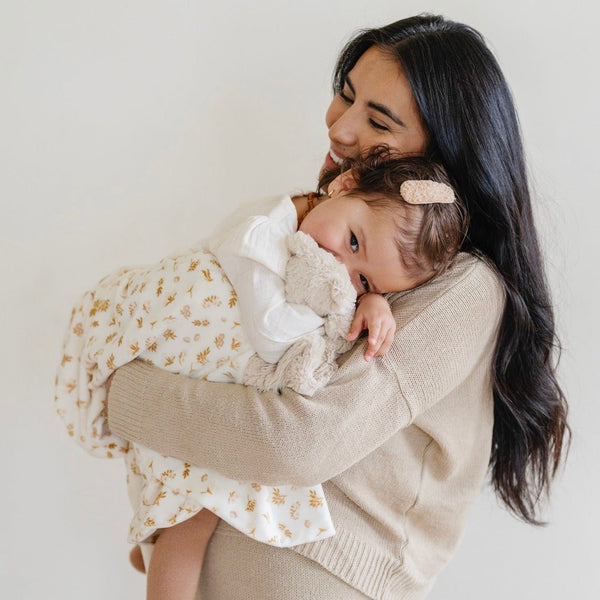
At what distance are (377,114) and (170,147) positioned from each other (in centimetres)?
60

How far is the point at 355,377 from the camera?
128 centimetres

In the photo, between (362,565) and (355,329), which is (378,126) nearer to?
(355,329)

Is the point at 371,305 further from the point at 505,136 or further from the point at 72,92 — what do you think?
the point at 72,92

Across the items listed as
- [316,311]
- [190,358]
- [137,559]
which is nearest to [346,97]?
[316,311]

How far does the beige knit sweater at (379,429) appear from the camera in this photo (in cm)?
126

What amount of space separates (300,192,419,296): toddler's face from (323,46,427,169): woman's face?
0.21 meters

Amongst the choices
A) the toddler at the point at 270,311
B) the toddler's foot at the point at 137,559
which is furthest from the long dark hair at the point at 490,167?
the toddler's foot at the point at 137,559

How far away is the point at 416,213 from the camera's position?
1277 mm

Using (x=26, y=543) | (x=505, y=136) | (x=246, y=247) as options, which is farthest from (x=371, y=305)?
(x=26, y=543)

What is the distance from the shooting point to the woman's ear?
139 cm

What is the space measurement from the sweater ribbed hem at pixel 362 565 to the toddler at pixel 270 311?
0.07 meters

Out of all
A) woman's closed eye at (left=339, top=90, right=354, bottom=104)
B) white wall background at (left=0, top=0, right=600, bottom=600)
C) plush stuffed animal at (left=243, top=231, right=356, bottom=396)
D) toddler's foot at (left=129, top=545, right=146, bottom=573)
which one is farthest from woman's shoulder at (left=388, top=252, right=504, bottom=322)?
Result: toddler's foot at (left=129, top=545, right=146, bottom=573)

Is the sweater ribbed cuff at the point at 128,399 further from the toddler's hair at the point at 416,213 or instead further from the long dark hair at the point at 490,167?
the long dark hair at the point at 490,167

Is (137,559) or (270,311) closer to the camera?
(270,311)
